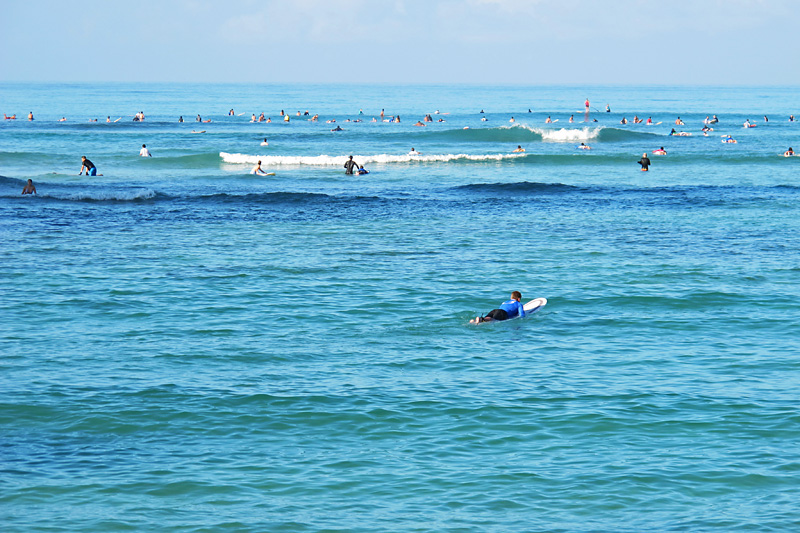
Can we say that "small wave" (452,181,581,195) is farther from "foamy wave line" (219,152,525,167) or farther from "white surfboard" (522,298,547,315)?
"white surfboard" (522,298,547,315)

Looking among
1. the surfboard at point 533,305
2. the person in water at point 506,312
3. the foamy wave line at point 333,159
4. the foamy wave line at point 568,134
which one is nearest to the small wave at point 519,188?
the foamy wave line at point 333,159

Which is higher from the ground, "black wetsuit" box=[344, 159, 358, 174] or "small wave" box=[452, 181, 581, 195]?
"black wetsuit" box=[344, 159, 358, 174]

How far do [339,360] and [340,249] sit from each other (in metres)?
13.1

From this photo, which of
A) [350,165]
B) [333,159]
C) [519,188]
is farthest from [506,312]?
[333,159]

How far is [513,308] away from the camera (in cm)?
2178

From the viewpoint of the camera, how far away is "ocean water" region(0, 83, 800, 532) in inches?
500

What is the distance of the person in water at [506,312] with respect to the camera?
2145cm

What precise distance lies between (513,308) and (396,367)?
4.66m

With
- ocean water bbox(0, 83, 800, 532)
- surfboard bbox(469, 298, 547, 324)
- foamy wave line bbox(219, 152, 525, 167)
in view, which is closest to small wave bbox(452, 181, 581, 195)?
ocean water bbox(0, 83, 800, 532)

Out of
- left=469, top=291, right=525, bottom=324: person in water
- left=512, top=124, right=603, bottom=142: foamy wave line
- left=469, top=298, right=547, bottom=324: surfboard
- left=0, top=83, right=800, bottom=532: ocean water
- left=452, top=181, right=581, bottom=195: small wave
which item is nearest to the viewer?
left=0, top=83, right=800, bottom=532: ocean water

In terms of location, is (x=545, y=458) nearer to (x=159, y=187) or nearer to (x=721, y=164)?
(x=159, y=187)

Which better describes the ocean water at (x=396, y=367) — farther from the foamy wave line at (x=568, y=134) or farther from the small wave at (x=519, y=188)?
the foamy wave line at (x=568, y=134)

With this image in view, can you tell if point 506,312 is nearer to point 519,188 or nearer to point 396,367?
point 396,367

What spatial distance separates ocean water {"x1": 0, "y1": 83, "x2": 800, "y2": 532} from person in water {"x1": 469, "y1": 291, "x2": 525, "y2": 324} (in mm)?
235
